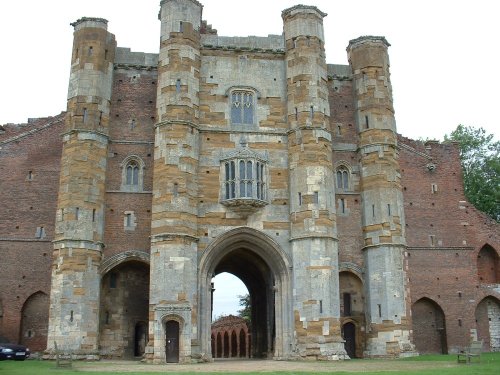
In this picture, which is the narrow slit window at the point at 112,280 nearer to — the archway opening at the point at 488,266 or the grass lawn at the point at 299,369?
the grass lawn at the point at 299,369

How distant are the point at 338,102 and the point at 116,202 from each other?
48.5 ft

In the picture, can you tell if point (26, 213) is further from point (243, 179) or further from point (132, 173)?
point (243, 179)

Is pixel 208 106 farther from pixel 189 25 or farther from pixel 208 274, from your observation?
pixel 208 274

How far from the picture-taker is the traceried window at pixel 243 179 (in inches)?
1292

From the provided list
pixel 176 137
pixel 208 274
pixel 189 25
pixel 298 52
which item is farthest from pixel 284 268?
pixel 189 25

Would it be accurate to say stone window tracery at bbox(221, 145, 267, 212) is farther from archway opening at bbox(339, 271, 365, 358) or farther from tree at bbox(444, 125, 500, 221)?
tree at bbox(444, 125, 500, 221)

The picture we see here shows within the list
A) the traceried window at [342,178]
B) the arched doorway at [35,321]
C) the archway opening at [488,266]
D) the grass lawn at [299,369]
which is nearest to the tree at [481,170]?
the archway opening at [488,266]

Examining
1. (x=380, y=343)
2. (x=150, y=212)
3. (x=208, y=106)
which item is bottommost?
(x=380, y=343)

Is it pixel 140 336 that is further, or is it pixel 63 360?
pixel 140 336

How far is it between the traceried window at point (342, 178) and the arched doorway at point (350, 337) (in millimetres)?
7915

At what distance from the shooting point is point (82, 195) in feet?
105

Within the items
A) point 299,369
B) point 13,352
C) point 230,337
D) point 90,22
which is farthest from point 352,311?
point 230,337

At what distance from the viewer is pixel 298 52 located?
35844 millimetres

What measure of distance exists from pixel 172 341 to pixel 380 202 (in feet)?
45.3
